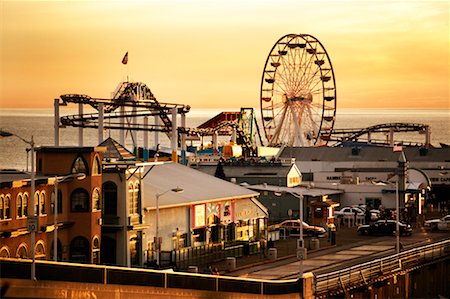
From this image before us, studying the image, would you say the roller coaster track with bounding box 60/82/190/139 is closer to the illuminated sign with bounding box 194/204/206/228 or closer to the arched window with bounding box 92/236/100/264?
the illuminated sign with bounding box 194/204/206/228

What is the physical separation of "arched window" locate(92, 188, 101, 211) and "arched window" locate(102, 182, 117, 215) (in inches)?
73.7

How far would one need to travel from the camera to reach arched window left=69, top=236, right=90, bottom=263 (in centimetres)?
5659

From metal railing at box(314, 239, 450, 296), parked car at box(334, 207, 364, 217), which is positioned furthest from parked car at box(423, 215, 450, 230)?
metal railing at box(314, 239, 450, 296)

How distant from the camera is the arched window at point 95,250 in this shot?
2244 inches

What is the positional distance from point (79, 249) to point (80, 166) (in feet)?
11.3

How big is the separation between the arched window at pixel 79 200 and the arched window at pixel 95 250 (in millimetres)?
1436

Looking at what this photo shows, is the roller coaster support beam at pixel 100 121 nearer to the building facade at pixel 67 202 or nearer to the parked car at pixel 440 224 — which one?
the parked car at pixel 440 224

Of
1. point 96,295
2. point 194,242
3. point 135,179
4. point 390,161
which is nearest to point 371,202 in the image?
point 390,161

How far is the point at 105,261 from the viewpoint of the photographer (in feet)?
194

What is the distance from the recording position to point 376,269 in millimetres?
61094

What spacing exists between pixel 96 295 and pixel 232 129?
99.4m

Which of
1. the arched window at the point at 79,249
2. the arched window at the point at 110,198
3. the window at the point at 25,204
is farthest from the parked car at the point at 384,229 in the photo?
the window at the point at 25,204

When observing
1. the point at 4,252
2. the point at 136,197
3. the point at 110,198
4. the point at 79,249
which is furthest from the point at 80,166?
the point at 4,252

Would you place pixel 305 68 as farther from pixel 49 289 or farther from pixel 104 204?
pixel 49 289
